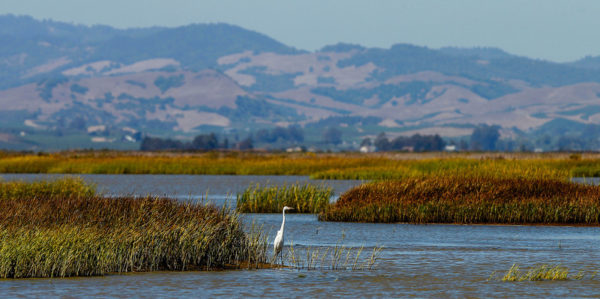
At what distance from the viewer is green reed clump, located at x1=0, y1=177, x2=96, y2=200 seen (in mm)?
43300

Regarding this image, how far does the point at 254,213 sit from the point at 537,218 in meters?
13.3

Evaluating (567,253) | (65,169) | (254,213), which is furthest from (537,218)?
(65,169)

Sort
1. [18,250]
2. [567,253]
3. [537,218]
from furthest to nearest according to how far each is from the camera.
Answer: [537,218]
[567,253]
[18,250]

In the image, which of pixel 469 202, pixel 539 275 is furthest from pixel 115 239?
pixel 469 202

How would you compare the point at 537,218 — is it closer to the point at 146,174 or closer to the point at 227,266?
the point at 227,266

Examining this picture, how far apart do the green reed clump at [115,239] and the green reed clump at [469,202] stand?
1239 centimetres

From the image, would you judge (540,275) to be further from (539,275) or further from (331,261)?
(331,261)

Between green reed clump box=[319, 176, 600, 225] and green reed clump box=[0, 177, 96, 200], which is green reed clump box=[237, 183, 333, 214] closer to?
green reed clump box=[319, 176, 600, 225]

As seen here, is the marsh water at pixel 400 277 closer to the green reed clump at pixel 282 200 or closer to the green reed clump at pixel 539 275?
the green reed clump at pixel 539 275

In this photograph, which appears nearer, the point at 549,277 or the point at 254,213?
the point at 549,277

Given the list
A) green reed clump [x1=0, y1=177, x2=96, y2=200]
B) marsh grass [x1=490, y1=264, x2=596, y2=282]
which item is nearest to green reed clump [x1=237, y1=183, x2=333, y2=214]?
green reed clump [x1=0, y1=177, x2=96, y2=200]

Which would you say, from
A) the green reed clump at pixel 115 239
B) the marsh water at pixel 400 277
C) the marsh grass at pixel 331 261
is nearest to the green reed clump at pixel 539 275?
the marsh water at pixel 400 277

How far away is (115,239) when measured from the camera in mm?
26344

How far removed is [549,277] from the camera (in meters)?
26.3
